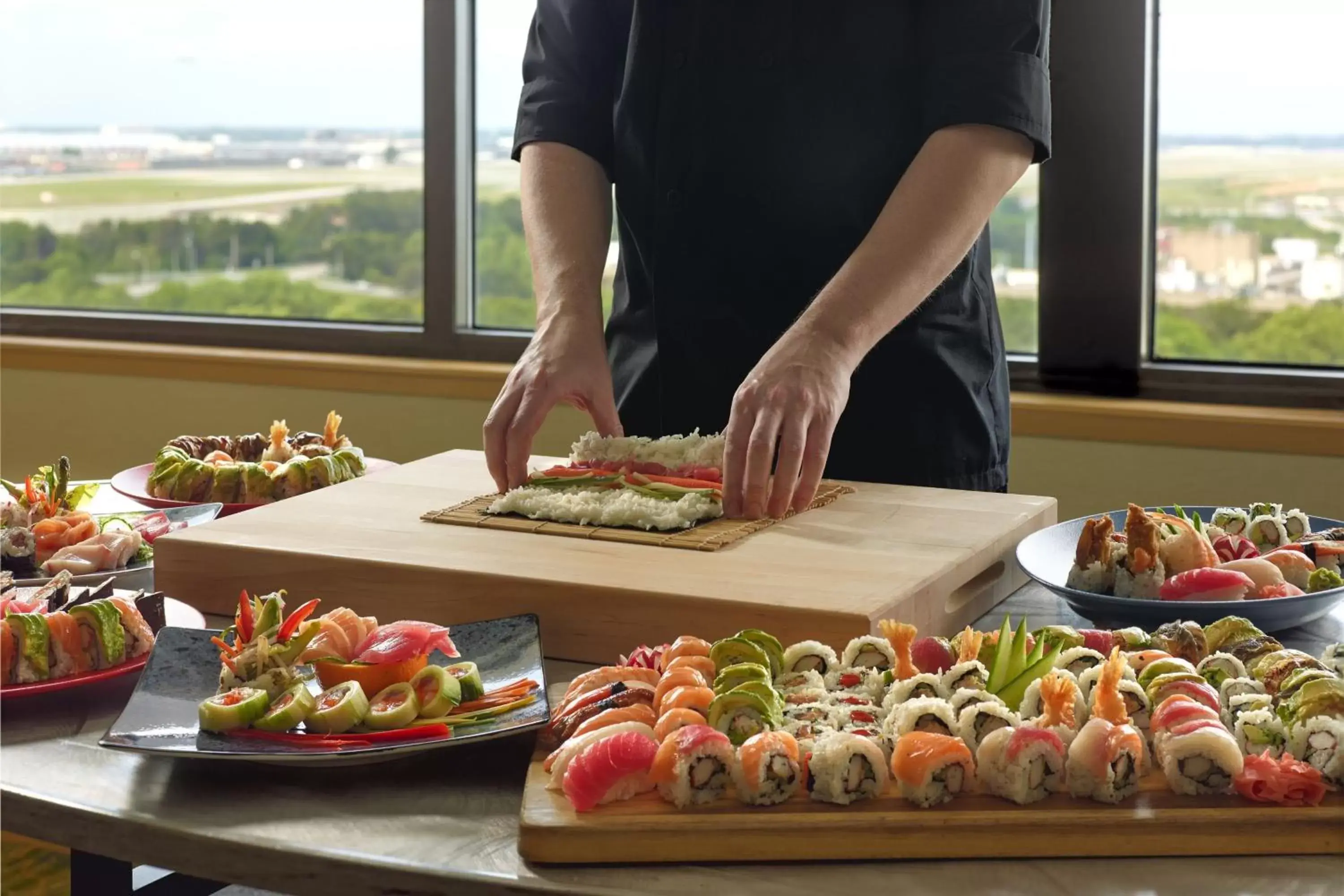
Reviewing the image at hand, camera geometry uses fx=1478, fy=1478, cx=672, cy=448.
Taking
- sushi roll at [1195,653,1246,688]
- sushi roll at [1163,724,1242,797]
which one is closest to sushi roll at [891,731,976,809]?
sushi roll at [1163,724,1242,797]

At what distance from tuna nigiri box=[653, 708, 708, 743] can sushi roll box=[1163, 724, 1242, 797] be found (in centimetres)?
28

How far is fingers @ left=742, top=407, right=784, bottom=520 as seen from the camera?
1409 millimetres

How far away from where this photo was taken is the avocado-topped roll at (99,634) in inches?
43.9

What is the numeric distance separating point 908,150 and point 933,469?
40 centimetres

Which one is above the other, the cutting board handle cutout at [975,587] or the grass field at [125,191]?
the grass field at [125,191]

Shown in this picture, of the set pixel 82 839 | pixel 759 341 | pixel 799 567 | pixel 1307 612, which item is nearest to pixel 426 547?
pixel 799 567

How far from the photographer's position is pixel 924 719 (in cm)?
89

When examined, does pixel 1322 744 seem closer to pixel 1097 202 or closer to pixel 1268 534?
pixel 1268 534

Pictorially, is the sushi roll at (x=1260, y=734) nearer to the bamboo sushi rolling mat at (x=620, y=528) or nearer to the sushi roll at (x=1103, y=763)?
the sushi roll at (x=1103, y=763)

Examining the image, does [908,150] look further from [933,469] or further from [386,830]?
[386,830]

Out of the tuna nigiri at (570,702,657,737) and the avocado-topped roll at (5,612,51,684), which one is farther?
the avocado-topped roll at (5,612,51,684)

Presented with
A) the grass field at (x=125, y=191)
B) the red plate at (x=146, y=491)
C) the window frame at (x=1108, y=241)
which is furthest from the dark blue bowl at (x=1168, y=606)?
the grass field at (x=125, y=191)

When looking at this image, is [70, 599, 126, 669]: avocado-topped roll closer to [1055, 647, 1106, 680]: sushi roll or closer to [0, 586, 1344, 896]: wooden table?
[0, 586, 1344, 896]: wooden table

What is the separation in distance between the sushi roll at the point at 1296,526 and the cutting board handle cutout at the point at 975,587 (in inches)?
10.4
